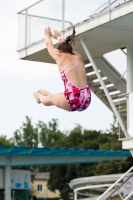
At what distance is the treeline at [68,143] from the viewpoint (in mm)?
70062

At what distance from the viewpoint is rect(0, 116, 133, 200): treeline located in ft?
230

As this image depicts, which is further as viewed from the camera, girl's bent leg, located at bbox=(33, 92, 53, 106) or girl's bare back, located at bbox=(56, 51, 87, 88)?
girl's bent leg, located at bbox=(33, 92, 53, 106)

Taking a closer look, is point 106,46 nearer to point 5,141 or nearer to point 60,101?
point 60,101

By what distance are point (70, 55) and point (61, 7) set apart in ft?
37.6

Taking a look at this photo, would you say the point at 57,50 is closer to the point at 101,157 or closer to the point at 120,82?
the point at 120,82

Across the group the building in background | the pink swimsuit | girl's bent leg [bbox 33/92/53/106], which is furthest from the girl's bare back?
the building in background

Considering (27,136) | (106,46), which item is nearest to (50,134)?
(27,136)

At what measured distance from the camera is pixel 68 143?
97312mm

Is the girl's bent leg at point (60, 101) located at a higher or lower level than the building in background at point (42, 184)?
lower

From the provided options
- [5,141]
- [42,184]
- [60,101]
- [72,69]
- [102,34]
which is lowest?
[60,101]

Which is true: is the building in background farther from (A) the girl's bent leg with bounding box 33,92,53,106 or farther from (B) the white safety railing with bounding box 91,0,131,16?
(A) the girl's bent leg with bounding box 33,92,53,106

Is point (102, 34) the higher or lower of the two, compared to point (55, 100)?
higher

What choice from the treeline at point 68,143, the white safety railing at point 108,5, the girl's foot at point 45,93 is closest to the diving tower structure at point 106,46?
the white safety railing at point 108,5

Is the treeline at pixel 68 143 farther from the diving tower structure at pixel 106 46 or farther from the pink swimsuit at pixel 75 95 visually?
the pink swimsuit at pixel 75 95
